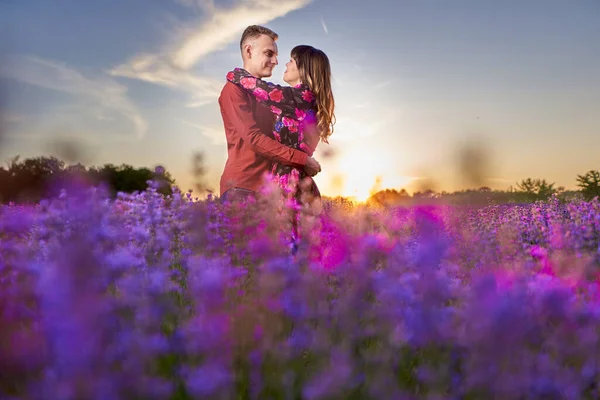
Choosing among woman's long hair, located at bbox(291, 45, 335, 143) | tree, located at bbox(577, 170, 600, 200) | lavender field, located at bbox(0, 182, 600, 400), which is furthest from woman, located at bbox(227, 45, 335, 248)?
tree, located at bbox(577, 170, 600, 200)

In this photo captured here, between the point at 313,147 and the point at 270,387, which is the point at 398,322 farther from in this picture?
the point at 313,147

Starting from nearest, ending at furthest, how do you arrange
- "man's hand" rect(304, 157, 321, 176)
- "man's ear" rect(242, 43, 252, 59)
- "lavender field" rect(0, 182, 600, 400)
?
"lavender field" rect(0, 182, 600, 400), "man's hand" rect(304, 157, 321, 176), "man's ear" rect(242, 43, 252, 59)

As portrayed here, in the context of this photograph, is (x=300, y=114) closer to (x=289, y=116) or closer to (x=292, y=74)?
(x=289, y=116)

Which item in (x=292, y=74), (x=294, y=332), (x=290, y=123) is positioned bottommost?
(x=294, y=332)

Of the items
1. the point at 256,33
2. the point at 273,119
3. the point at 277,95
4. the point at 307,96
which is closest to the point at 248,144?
the point at 273,119

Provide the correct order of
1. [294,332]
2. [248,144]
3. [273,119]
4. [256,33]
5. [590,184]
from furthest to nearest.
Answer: [590,184] → [256,33] → [273,119] → [248,144] → [294,332]

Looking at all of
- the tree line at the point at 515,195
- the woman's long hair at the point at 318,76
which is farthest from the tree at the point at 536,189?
the woman's long hair at the point at 318,76

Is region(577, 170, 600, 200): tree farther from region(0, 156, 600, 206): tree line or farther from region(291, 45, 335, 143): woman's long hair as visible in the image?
region(291, 45, 335, 143): woman's long hair

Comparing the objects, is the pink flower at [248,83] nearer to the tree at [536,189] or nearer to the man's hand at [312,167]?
the man's hand at [312,167]

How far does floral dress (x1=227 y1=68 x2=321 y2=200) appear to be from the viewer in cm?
465

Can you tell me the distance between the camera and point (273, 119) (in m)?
4.83

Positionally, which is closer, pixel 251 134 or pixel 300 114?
pixel 251 134

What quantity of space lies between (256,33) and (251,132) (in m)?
1.13

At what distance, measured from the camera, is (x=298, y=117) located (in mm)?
4695
